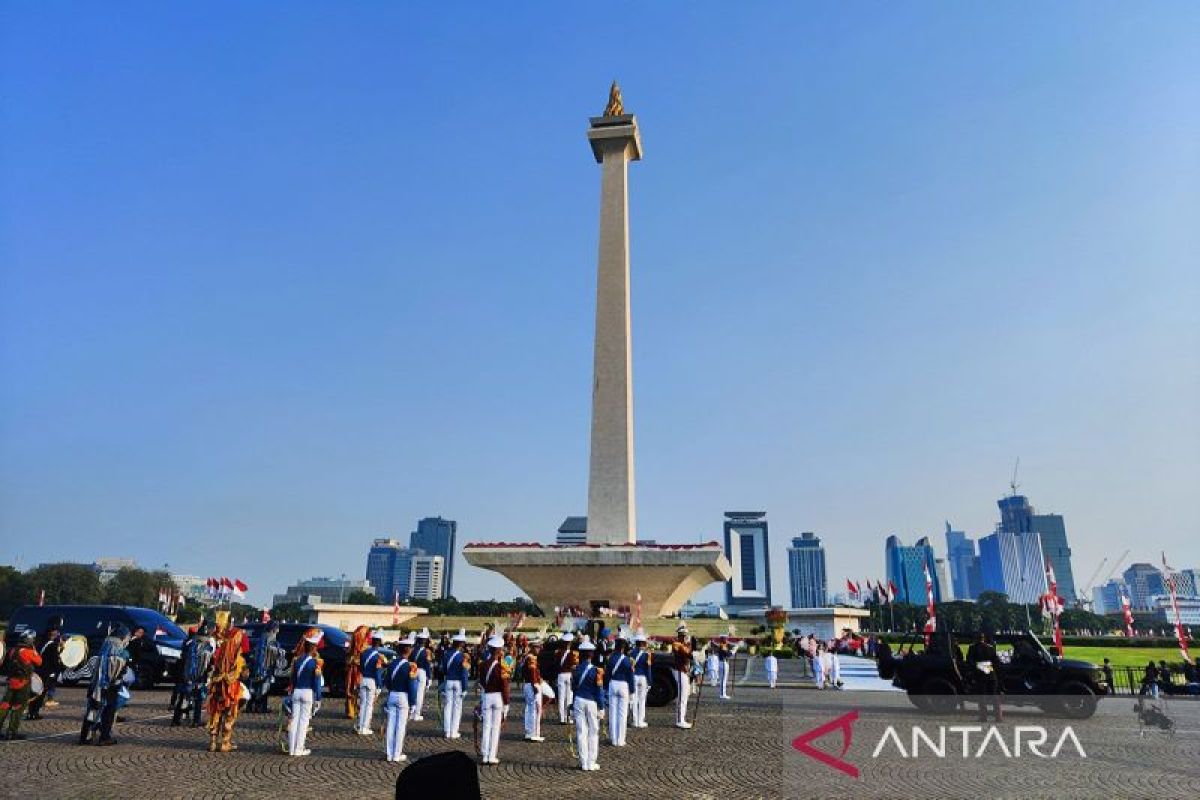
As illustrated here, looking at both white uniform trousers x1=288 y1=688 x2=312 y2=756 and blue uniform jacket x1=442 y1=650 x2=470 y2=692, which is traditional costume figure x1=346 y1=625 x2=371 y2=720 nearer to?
blue uniform jacket x1=442 y1=650 x2=470 y2=692

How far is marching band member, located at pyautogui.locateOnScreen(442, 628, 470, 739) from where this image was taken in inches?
471

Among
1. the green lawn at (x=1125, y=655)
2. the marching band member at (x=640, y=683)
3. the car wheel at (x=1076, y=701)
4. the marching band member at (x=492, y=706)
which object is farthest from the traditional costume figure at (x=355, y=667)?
the green lawn at (x=1125, y=655)

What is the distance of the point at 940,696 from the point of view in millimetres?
16531

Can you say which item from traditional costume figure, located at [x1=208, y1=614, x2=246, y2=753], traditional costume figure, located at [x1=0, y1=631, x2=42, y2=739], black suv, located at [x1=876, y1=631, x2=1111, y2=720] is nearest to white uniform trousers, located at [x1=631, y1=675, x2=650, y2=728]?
traditional costume figure, located at [x1=208, y1=614, x2=246, y2=753]

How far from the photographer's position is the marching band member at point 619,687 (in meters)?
11.5

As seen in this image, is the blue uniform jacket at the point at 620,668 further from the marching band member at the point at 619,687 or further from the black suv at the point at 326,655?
the black suv at the point at 326,655

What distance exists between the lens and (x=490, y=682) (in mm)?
10398

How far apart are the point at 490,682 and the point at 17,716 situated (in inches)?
303

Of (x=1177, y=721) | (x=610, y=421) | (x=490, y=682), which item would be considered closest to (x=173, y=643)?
(x=490, y=682)

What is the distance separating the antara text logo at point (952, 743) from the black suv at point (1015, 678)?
1.80m

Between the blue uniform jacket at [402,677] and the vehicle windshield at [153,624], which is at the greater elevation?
the vehicle windshield at [153,624]

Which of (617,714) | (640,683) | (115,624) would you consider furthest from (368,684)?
(115,624)

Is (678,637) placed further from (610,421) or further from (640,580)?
(610,421)

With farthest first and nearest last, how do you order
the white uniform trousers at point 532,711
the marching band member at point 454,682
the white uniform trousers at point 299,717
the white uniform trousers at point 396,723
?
the white uniform trousers at point 532,711 → the marching band member at point 454,682 → the white uniform trousers at point 299,717 → the white uniform trousers at point 396,723
